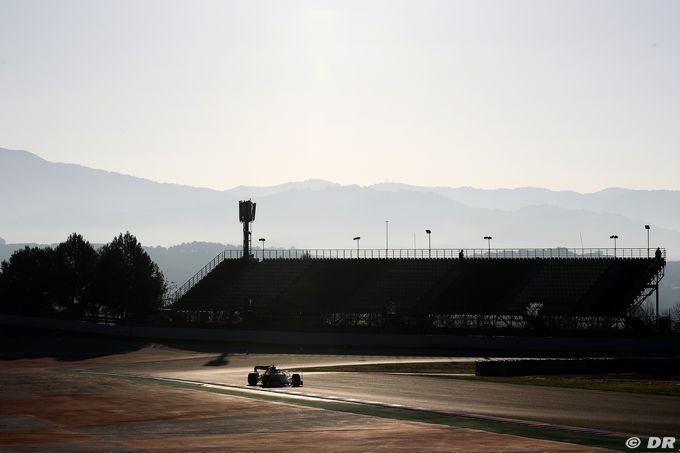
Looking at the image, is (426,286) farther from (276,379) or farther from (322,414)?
(322,414)

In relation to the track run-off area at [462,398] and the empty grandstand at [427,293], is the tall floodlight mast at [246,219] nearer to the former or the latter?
the empty grandstand at [427,293]

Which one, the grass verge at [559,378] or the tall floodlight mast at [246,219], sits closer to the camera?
the grass verge at [559,378]

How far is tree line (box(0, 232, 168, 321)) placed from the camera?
382 ft

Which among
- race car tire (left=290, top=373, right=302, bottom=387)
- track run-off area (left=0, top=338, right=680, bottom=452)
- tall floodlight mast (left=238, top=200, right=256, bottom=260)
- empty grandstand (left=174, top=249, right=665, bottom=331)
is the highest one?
tall floodlight mast (left=238, top=200, right=256, bottom=260)

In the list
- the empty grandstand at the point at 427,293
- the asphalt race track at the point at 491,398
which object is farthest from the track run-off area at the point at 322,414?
the empty grandstand at the point at 427,293

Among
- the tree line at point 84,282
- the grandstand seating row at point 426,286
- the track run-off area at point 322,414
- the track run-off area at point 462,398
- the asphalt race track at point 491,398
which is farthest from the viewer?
the tree line at point 84,282

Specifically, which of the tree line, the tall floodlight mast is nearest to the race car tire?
the tree line

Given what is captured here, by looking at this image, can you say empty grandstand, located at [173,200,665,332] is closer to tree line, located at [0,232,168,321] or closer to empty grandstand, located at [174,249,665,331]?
empty grandstand, located at [174,249,665,331]

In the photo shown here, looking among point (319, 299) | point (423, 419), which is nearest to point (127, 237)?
point (319, 299)

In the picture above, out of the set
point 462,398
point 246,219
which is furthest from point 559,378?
point 246,219

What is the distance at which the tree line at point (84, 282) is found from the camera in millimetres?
116375

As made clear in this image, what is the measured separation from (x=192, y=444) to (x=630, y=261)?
2814 inches

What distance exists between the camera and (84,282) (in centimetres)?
12044

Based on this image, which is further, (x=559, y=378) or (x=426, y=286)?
(x=426, y=286)
